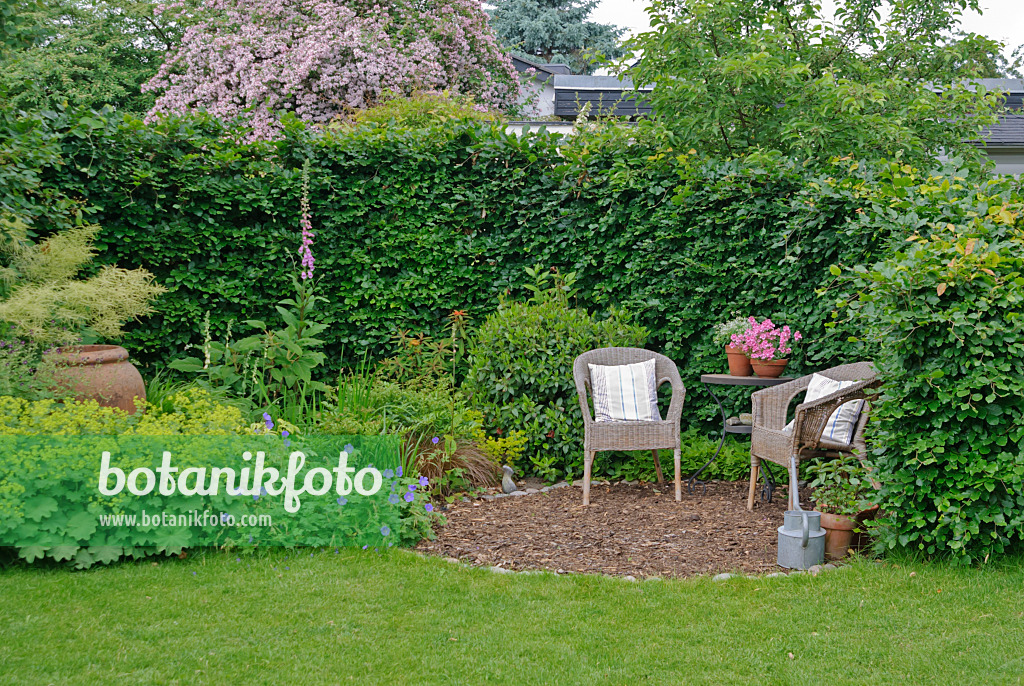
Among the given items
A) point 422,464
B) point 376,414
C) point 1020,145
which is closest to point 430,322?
point 376,414

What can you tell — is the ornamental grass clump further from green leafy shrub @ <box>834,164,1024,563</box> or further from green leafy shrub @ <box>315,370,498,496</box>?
green leafy shrub @ <box>834,164,1024,563</box>

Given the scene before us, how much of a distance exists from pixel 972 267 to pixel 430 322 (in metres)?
4.15

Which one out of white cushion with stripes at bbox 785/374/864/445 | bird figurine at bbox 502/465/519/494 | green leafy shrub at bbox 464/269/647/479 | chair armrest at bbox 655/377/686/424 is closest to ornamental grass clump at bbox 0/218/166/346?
green leafy shrub at bbox 464/269/647/479

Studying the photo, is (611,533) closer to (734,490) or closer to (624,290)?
(734,490)

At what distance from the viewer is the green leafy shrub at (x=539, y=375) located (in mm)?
5512

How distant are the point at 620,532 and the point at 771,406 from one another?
1238mm

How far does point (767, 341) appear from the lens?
5.09 meters

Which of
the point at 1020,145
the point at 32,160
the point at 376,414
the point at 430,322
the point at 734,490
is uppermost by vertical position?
the point at 1020,145

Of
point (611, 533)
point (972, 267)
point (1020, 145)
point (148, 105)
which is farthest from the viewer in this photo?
point (148, 105)

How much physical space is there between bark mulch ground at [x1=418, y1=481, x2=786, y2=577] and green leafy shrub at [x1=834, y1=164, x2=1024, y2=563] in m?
0.76

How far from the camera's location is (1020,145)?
13484 millimetres

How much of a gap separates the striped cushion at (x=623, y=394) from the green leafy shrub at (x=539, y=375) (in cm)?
31

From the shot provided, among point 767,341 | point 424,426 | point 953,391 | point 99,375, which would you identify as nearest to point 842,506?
point 953,391

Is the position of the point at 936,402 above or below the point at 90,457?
above
